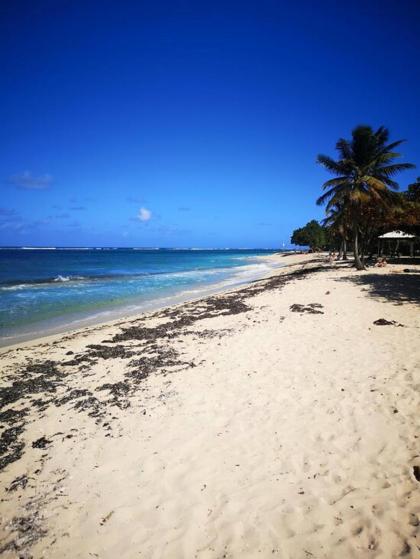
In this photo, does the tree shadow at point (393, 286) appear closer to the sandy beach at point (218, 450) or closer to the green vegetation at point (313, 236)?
the sandy beach at point (218, 450)

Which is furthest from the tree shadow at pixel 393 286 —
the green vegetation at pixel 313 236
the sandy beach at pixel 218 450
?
the green vegetation at pixel 313 236

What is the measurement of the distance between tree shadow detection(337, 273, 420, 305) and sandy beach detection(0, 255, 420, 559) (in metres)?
4.86

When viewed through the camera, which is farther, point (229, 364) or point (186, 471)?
point (229, 364)

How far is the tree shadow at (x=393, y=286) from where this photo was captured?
13465 mm

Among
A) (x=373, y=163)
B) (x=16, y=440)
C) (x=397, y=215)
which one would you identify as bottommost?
(x=16, y=440)

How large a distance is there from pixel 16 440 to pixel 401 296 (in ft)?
49.4

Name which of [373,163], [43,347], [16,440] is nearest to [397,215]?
[373,163]

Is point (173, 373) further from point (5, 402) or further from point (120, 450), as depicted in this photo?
point (5, 402)

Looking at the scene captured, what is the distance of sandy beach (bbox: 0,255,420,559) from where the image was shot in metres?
3.25

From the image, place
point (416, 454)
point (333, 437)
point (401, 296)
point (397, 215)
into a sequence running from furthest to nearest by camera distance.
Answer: point (397, 215) < point (401, 296) < point (333, 437) < point (416, 454)

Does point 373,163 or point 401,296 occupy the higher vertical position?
point 373,163

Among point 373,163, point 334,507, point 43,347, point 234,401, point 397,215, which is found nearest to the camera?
point 334,507

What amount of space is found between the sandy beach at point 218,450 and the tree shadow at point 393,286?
4.86 m

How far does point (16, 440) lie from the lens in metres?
5.17
